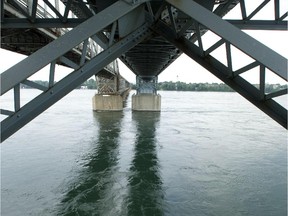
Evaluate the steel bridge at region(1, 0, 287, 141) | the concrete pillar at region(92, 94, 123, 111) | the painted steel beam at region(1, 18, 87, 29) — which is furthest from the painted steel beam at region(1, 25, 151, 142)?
the concrete pillar at region(92, 94, 123, 111)

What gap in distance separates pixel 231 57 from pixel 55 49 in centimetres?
347

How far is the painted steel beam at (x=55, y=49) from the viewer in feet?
13.5

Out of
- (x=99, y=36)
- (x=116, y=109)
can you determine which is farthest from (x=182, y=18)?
(x=116, y=109)

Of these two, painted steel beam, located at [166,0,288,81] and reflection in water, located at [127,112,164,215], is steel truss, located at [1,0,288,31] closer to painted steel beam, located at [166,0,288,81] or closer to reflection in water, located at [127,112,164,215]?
painted steel beam, located at [166,0,288,81]

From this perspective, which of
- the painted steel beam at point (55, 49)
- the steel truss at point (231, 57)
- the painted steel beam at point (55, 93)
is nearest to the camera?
the painted steel beam at point (55, 49)

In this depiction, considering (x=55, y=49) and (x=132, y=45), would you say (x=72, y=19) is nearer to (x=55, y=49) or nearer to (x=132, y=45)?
(x=132, y=45)

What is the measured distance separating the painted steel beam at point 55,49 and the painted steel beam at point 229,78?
2.51 metres

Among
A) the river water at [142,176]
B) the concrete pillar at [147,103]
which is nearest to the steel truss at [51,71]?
the river water at [142,176]

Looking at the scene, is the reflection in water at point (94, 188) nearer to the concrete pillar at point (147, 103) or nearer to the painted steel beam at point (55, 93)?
the painted steel beam at point (55, 93)

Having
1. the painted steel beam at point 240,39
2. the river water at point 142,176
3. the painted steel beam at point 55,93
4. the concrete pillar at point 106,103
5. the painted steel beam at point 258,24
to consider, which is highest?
the painted steel beam at point 258,24

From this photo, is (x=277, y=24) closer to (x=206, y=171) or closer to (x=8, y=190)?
(x=206, y=171)

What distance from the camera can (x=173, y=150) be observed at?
20.1m

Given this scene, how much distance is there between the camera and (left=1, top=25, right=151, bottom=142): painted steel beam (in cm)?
435

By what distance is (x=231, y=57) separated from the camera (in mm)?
5918
